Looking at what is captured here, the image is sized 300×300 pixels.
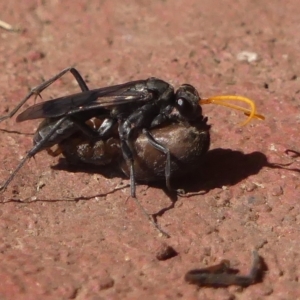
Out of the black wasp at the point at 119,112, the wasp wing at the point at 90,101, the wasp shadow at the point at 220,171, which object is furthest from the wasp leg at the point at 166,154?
the wasp wing at the point at 90,101

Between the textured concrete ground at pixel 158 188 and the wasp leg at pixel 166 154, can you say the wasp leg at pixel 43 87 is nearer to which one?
the textured concrete ground at pixel 158 188

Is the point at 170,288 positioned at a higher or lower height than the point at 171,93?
lower

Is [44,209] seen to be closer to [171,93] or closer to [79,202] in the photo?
[79,202]

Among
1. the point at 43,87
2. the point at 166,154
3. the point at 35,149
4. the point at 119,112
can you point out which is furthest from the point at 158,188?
the point at 43,87

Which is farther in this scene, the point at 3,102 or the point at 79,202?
the point at 3,102

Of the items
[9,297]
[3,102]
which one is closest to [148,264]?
[9,297]

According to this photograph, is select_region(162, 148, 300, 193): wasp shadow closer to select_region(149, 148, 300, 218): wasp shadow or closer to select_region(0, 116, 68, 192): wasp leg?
select_region(149, 148, 300, 218): wasp shadow

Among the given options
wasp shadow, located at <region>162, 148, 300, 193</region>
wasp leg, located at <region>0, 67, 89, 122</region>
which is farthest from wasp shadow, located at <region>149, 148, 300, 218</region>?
wasp leg, located at <region>0, 67, 89, 122</region>
